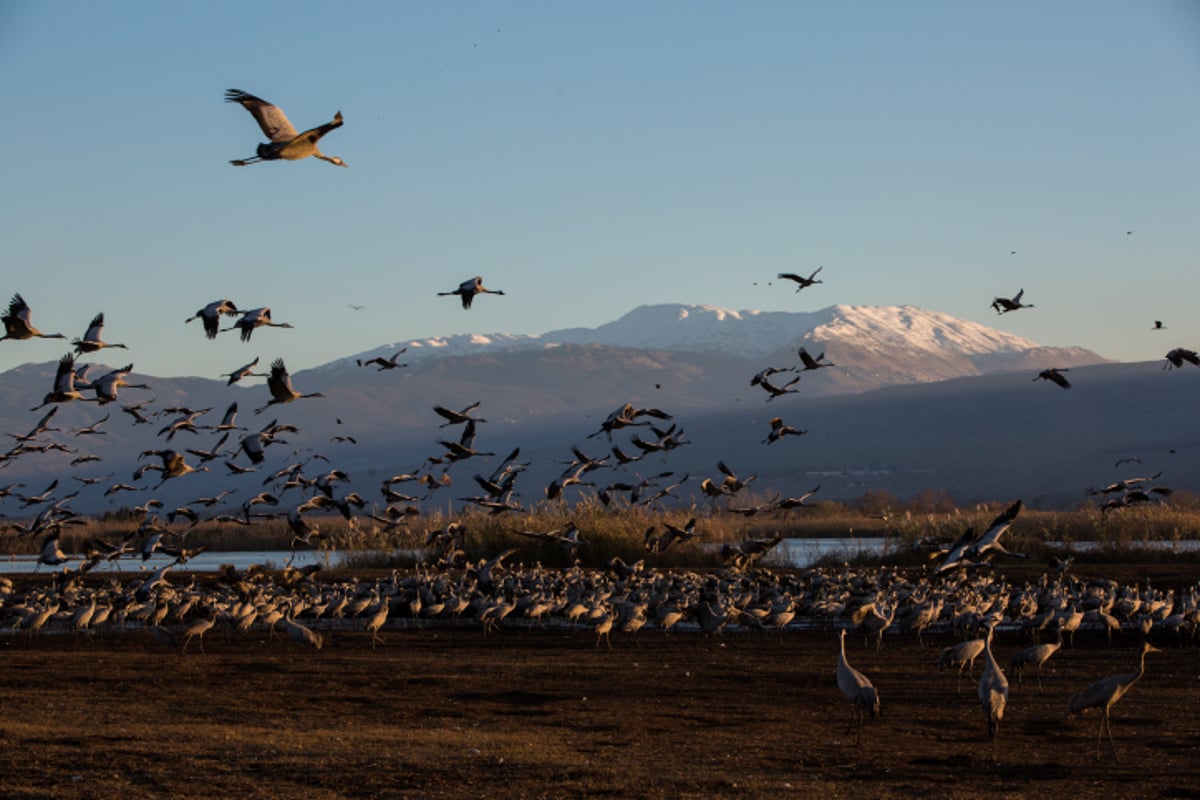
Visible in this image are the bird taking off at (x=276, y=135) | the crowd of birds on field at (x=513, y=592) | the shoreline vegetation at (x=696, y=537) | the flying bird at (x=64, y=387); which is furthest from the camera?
the shoreline vegetation at (x=696, y=537)

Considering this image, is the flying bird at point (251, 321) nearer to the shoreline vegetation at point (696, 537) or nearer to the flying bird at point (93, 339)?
the flying bird at point (93, 339)

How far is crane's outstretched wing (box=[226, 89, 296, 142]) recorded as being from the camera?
15.6 metres

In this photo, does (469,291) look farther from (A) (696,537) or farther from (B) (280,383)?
(A) (696,537)

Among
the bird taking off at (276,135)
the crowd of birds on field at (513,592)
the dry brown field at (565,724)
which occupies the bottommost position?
the dry brown field at (565,724)

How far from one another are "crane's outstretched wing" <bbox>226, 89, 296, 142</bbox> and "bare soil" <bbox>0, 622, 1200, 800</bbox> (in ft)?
19.0

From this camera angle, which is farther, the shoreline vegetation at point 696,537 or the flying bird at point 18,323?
the shoreline vegetation at point 696,537

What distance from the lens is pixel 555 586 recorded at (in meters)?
28.6

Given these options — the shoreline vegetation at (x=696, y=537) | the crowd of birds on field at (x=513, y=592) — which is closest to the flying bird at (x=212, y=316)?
the crowd of birds on field at (x=513, y=592)

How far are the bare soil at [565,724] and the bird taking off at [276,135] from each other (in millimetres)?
5551

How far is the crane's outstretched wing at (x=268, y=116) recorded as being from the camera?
15.6 meters

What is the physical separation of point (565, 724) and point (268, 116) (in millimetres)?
6692

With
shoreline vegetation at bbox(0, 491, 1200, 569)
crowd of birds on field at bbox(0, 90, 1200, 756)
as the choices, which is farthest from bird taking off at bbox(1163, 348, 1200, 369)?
shoreline vegetation at bbox(0, 491, 1200, 569)

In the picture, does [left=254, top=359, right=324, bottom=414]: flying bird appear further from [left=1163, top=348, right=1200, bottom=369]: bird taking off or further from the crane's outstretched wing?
[left=1163, top=348, right=1200, bottom=369]: bird taking off

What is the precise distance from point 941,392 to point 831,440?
2939 cm
